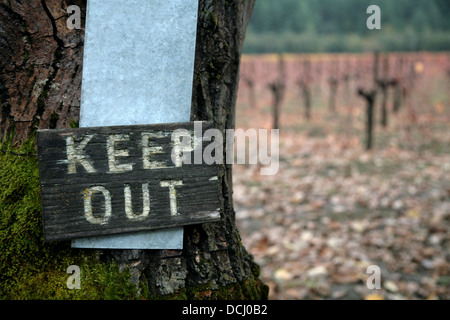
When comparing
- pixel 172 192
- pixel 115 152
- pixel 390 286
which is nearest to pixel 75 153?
pixel 115 152

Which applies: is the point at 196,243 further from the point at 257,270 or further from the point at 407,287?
the point at 407,287

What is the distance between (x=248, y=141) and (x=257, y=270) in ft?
25.8

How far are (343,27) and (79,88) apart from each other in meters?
58.7

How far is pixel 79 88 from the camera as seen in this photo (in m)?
1.23

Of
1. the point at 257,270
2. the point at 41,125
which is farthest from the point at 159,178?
the point at 257,270

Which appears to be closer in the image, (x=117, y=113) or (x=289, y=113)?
(x=117, y=113)

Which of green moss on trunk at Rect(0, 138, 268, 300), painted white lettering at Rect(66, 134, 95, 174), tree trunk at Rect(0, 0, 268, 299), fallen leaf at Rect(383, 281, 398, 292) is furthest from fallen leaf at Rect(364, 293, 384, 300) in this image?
painted white lettering at Rect(66, 134, 95, 174)

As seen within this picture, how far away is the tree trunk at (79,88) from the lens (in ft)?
3.98

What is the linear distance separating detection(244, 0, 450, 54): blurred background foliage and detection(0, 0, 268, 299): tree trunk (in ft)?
144

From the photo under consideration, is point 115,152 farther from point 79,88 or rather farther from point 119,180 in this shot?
point 79,88

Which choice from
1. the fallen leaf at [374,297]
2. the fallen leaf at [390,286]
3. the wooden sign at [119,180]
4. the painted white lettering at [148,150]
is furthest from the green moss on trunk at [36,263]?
the fallen leaf at [390,286]

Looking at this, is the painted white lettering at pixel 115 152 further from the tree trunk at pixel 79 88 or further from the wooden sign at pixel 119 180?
the tree trunk at pixel 79 88

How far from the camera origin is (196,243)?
1.31 metres

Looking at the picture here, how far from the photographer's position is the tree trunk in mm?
1214
